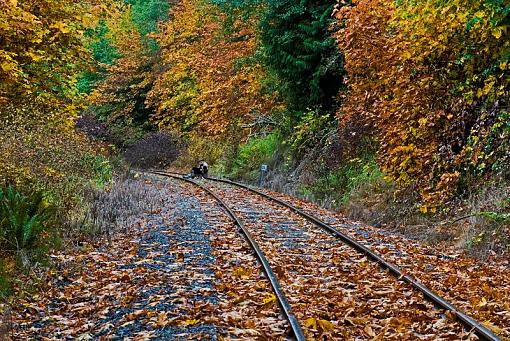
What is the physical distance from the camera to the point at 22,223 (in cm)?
922

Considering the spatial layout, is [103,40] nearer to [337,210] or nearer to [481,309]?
[337,210]

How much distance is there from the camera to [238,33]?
27719 millimetres

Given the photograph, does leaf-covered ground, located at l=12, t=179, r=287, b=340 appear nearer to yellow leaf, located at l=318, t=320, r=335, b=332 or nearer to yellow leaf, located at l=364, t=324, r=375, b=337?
yellow leaf, located at l=318, t=320, r=335, b=332

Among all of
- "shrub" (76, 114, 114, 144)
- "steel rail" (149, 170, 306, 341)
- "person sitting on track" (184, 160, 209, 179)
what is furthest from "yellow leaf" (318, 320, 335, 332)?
"shrub" (76, 114, 114, 144)

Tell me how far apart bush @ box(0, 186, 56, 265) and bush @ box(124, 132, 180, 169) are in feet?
84.3

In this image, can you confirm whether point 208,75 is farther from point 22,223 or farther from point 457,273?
point 457,273

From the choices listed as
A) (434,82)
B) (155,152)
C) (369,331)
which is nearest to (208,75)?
(155,152)

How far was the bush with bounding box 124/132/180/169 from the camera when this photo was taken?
3572 cm

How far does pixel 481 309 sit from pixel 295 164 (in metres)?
15.8

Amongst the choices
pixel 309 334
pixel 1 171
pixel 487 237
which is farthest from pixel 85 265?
pixel 487 237

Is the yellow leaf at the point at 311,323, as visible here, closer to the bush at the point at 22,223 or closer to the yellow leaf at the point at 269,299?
the yellow leaf at the point at 269,299

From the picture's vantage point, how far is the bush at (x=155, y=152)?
3572 centimetres

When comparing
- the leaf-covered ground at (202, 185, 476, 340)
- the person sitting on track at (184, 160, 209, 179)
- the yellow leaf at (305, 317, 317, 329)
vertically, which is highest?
the person sitting on track at (184, 160, 209, 179)

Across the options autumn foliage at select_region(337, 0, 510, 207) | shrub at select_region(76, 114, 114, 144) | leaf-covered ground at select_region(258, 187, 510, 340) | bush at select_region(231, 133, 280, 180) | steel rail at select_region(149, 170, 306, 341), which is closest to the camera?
steel rail at select_region(149, 170, 306, 341)
